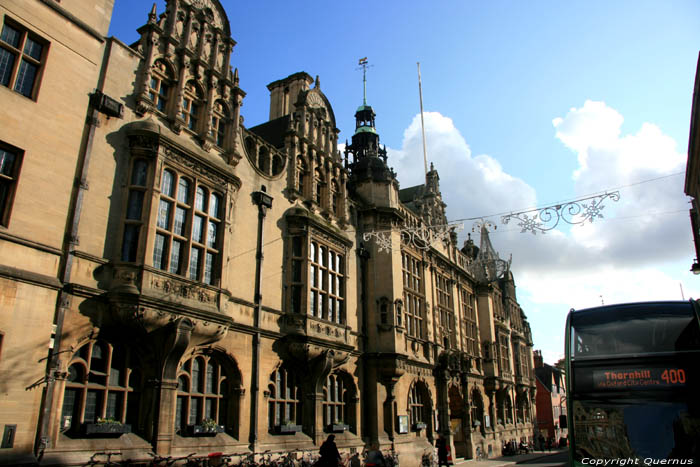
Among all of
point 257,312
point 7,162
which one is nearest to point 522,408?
point 257,312

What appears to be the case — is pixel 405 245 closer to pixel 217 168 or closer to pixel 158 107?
pixel 217 168

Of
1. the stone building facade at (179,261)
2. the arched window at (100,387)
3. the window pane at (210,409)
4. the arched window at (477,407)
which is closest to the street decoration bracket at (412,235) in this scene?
the stone building facade at (179,261)

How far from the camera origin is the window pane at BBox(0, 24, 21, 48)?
13.0m

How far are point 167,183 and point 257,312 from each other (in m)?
6.05

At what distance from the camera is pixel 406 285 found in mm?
30516

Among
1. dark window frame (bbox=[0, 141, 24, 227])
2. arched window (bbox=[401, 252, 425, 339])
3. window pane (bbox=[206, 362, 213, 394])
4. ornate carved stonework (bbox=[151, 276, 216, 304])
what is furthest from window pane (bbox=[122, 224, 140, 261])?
arched window (bbox=[401, 252, 425, 339])

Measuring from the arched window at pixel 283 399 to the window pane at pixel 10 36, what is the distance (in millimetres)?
13681

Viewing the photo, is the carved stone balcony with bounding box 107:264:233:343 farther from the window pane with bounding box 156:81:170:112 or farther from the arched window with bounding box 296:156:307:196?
the arched window with bounding box 296:156:307:196

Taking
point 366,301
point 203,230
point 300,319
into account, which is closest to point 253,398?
point 300,319

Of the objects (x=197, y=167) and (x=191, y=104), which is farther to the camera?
(x=191, y=104)

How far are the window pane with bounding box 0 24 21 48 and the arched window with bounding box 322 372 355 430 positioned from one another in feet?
53.6

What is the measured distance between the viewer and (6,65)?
42.6 ft

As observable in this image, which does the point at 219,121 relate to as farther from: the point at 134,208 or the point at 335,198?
the point at 335,198

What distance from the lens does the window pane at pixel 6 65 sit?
12859 mm
